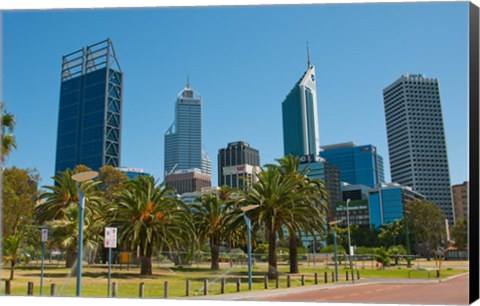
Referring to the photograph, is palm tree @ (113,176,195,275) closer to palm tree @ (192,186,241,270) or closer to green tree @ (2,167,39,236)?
green tree @ (2,167,39,236)

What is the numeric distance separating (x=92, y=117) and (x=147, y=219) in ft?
530

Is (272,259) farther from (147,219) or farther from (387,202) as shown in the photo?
(387,202)

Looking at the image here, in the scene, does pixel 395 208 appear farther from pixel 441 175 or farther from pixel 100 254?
pixel 100 254

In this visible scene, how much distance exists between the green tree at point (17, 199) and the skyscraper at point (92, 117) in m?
130

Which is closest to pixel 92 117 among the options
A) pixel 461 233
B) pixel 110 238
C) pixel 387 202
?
pixel 387 202

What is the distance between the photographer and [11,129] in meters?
26.3

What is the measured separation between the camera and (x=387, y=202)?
163m

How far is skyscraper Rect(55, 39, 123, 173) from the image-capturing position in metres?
184

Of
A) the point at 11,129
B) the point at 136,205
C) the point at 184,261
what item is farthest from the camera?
the point at 184,261

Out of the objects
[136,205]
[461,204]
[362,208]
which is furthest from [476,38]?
[362,208]

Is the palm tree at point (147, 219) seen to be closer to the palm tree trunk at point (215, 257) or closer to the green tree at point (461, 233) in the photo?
the palm tree trunk at point (215, 257)

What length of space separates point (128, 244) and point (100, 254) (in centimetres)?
1945

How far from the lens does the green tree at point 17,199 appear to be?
1443 inches

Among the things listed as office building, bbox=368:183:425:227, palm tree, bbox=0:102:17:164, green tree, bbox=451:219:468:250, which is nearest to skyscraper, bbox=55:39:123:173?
office building, bbox=368:183:425:227
